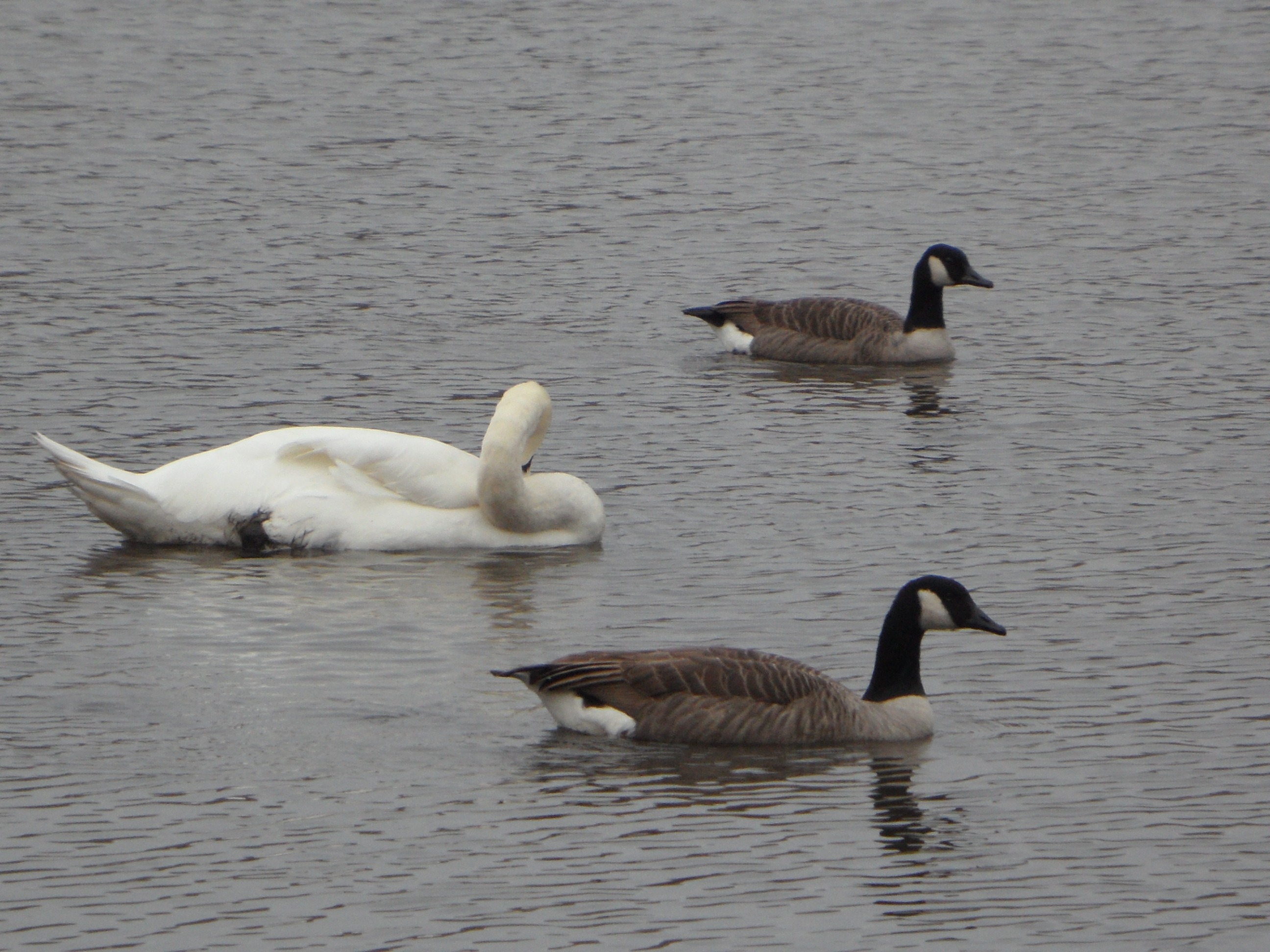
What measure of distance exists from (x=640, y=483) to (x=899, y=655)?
482 centimetres

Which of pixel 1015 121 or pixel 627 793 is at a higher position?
pixel 1015 121

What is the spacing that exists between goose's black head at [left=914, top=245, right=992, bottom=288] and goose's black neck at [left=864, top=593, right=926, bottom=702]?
9.31 metres

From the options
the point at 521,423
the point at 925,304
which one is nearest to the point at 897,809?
the point at 521,423

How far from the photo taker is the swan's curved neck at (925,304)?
19109 mm

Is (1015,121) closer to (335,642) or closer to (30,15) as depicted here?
(30,15)

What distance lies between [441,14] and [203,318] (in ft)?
58.4

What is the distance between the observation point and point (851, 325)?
62.5 ft

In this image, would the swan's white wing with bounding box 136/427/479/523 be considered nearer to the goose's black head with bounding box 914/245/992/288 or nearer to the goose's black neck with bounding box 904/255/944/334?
the goose's black neck with bounding box 904/255/944/334

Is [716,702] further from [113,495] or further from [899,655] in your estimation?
[113,495]

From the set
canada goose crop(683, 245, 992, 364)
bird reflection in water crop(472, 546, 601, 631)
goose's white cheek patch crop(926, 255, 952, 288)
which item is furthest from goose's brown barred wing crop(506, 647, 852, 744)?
goose's white cheek patch crop(926, 255, 952, 288)

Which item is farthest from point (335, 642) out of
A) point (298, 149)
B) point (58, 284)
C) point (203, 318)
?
point (298, 149)

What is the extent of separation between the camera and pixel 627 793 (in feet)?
30.9

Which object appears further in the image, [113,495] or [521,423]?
[521,423]

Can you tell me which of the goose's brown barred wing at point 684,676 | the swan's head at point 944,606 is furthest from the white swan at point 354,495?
the swan's head at point 944,606
